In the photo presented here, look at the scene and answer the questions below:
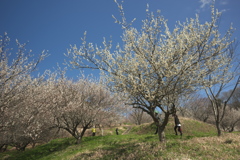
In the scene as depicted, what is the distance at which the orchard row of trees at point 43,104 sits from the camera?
11617mm

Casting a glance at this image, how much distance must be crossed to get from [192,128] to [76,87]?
69.9 ft

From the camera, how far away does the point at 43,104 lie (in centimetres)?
1738

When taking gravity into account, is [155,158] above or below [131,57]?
below

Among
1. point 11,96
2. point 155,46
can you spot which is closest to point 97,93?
point 11,96

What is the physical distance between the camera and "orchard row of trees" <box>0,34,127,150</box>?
1162 cm

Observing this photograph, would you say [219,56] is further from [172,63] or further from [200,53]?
[172,63]

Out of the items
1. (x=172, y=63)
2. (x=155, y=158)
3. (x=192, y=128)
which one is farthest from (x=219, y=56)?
(x=192, y=128)

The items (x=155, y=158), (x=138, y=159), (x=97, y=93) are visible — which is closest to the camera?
(x=155, y=158)

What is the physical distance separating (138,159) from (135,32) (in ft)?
26.4

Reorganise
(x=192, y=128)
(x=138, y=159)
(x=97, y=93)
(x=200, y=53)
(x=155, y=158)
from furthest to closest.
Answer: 1. (x=192, y=128)
2. (x=97, y=93)
3. (x=200, y=53)
4. (x=138, y=159)
5. (x=155, y=158)

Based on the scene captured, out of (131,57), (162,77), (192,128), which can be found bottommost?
(192,128)

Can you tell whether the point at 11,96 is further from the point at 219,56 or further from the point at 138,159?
the point at 219,56

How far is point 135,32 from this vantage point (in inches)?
439

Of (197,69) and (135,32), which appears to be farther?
(135,32)
